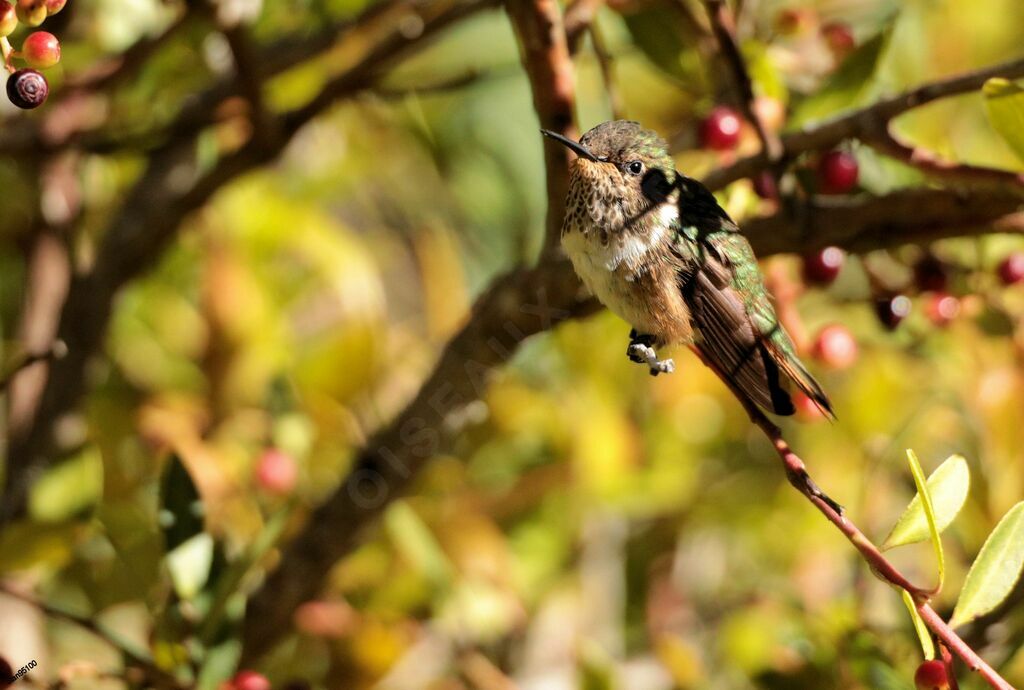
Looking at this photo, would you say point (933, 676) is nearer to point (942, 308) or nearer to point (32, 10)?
point (942, 308)

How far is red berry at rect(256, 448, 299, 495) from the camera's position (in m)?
2.15

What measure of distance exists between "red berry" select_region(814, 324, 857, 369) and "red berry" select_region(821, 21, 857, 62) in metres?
0.47

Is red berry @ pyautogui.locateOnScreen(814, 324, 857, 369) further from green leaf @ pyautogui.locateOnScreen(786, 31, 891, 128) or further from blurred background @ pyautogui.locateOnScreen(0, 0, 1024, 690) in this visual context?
green leaf @ pyautogui.locateOnScreen(786, 31, 891, 128)

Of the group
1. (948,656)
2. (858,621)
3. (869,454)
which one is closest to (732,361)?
(948,656)

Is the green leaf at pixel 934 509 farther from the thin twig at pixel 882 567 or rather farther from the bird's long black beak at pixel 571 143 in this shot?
the bird's long black beak at pixel 571 143

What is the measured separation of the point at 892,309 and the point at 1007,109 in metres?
0.47

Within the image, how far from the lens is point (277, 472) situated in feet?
7.07

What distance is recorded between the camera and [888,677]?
5.19 feet

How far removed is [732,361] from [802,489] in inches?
12.3

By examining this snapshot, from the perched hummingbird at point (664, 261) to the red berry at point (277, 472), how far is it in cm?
80

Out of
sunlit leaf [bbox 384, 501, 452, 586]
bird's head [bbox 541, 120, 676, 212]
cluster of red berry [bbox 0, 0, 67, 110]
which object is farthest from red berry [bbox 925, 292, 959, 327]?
cluster of red berry [bbox 0, 0, 67, 110]

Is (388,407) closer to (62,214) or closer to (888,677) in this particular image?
(62,214)

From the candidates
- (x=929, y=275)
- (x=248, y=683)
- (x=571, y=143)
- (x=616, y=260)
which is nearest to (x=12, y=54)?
(x=571, y=143)

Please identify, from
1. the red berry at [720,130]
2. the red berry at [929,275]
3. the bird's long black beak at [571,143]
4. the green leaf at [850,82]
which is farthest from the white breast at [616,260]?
the red berry at [929,275]
